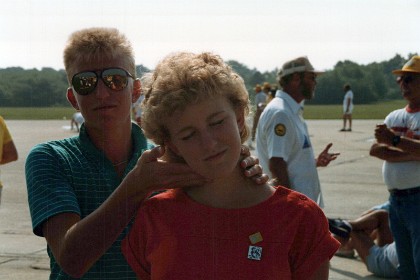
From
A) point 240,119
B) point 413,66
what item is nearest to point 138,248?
point 240,119

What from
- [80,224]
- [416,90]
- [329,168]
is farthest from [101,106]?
[329,168]

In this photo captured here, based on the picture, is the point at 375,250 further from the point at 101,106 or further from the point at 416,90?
the point at 101,106

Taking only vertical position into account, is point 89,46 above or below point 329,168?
above

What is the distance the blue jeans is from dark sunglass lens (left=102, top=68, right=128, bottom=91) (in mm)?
3826

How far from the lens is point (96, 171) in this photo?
2377mm

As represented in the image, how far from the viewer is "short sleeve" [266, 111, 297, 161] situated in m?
5.64

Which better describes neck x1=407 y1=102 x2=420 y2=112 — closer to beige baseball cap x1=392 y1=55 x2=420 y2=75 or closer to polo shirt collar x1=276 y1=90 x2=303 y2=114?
beige baseball cap x1=392 y1=55 x2=420 y2=75

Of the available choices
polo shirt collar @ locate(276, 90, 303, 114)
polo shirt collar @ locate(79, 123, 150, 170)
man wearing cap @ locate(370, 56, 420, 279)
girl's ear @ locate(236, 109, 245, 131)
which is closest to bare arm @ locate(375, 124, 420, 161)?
man wearing cap @ locate(370, 56, 420, 279)

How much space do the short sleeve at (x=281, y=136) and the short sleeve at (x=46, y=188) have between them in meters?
3.49

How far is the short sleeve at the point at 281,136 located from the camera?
18.5ft

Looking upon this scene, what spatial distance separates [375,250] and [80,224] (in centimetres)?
555

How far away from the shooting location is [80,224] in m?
1.96

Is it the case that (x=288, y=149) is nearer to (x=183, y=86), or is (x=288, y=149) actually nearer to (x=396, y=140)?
(x=396, y=140)

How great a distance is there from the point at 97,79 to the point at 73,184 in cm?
35
